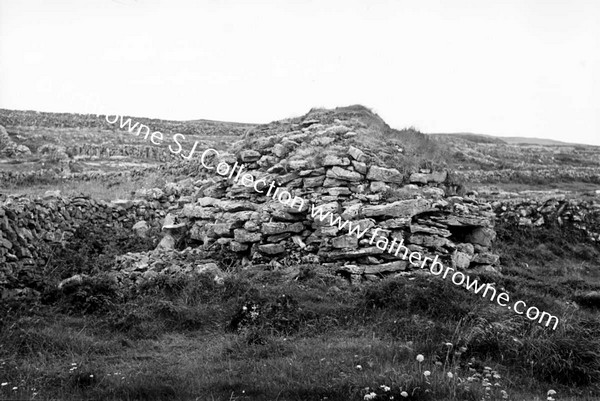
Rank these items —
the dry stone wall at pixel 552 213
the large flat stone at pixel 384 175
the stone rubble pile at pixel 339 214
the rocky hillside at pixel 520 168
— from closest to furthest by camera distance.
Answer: the stone rubble pile at pixel 339 214, the large flat stone at pixel 384 175, the dry stone wall at pixel 552 213, the rocky hillside at pixel 520 168

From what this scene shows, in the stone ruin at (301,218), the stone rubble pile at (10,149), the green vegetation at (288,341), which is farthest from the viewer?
the stone rubble pile at (10,149)

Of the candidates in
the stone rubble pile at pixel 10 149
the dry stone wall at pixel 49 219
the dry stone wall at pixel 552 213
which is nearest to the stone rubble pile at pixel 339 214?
the dry stone wall at pixel 49 219

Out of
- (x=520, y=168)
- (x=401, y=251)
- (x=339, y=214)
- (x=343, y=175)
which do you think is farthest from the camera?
(x=520, y=168)

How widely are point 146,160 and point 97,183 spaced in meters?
12.8

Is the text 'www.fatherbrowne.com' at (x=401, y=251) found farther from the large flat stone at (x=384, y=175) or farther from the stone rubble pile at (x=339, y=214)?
the large flat stone at (x=384, y=175)

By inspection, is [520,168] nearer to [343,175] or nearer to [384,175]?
[384,175]

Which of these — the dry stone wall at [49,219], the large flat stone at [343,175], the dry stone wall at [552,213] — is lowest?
the dry stone wall at [49,219]

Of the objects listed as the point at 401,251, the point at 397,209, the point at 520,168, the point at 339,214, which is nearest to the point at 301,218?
the point at 339,214

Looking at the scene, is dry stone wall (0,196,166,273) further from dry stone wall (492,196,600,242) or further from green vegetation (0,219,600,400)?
dry stone wall (492,196,600,242)

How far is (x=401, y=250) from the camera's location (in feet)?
38.9

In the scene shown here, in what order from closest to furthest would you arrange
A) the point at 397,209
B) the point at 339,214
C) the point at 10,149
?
the point at 397,209 → the point at 339,214 → the point at 10,149

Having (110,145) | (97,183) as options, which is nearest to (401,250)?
(97,183)

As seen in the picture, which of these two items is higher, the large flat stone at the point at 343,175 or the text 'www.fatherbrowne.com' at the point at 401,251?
the large flat stone at the point at 343,175

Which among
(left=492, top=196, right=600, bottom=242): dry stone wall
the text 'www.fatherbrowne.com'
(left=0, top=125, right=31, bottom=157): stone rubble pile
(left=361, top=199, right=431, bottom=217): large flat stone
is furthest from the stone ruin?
(left=0, top=125, right=31, bottom=157): stone rubble pile
